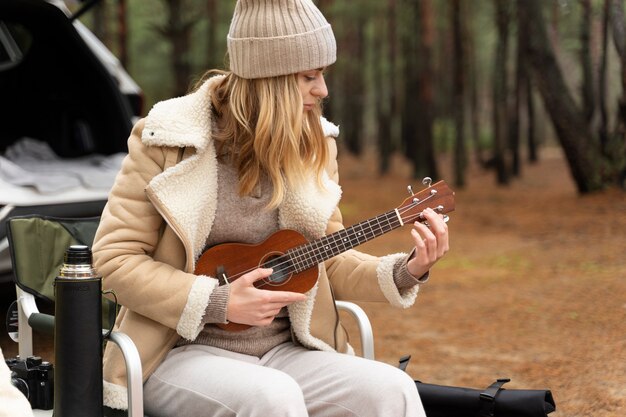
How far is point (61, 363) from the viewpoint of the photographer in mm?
2865

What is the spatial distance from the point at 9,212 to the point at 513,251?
22.2 ft

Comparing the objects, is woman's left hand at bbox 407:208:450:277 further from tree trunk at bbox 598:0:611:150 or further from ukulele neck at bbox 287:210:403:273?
tree trunk at bbox 598:0:611:150

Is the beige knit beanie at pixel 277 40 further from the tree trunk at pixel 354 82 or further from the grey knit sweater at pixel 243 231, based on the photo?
the tree trunk at pixel 354 82

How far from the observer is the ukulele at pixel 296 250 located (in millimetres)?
3025

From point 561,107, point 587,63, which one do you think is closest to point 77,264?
point 561,107

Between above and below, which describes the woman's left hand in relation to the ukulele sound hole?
above

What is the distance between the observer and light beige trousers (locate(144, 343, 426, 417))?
2.69 m

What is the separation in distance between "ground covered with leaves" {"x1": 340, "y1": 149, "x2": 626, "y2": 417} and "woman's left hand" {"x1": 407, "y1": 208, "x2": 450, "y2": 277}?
2.29 metres

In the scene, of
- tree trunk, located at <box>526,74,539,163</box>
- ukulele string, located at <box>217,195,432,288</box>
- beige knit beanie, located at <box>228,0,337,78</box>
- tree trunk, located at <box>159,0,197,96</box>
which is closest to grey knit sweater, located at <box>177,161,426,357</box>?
ukulele string, located at <box>217,195,432,288</box>

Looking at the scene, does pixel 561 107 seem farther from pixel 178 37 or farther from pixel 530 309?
pixel 178 37

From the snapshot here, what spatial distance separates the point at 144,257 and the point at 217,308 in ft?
0.91

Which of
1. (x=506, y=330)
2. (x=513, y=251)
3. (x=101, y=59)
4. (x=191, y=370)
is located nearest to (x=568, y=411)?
(x=506, y=330)

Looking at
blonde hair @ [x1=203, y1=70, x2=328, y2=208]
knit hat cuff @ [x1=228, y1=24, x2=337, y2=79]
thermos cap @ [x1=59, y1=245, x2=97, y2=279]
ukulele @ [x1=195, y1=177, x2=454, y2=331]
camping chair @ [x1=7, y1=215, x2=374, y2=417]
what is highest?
knit hat cuff @ [x1=228, y1=24, x2=337, y2=79]

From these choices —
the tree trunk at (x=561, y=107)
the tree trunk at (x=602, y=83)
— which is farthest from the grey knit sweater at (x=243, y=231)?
the tree trunk at (x=602, y=83)
